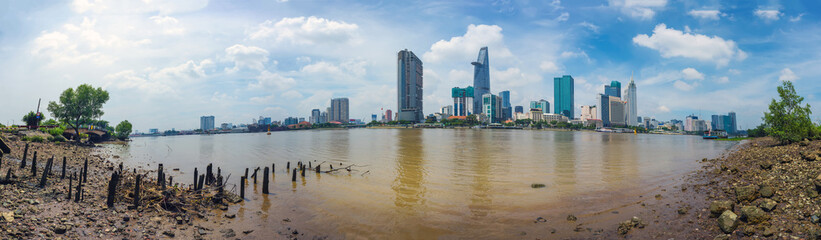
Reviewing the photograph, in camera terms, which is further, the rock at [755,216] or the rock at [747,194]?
the rock at [747,194]

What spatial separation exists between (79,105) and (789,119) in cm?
9852

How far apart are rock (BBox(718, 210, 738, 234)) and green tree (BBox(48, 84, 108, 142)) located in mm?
78557

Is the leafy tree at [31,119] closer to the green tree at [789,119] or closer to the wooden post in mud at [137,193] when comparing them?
the wooden post in mud at [137,193]

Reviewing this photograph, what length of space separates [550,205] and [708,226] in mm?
6936

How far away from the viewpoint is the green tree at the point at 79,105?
5416 centimetres

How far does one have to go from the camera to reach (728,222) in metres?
10.1

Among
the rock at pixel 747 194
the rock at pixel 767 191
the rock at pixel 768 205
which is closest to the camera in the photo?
the rock at pixel 768 205

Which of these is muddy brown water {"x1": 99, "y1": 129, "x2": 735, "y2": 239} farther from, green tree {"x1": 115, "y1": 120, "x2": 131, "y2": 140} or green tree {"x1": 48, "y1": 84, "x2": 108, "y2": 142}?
green tree {"x1": 115, "y1": 120, "x2": 131, "y2": 140}

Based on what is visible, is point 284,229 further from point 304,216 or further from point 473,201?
point 473,201

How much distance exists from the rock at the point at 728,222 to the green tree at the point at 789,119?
1220 inches

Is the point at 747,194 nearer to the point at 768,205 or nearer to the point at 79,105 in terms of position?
the point at 768,205

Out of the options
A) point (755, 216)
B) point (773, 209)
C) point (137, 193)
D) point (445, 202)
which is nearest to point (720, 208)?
point (755, 216)

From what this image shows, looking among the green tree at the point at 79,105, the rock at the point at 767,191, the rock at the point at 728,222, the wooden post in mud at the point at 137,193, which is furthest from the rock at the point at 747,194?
the green tree at the point at 79,105

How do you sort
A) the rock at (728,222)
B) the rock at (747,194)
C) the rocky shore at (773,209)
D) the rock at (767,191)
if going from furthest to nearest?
the rock at (747,194), the rock at (767,191), the rock at (728,222), the rocky shore at (773,209)
